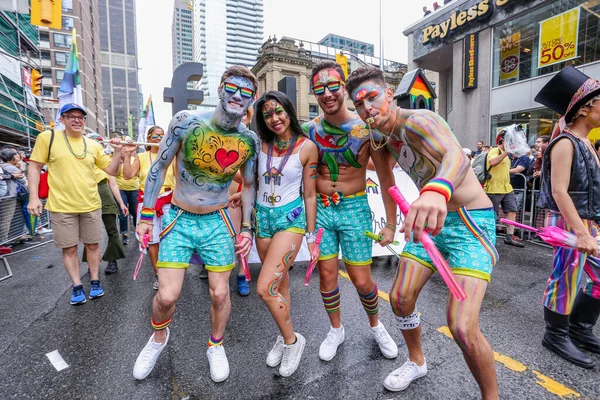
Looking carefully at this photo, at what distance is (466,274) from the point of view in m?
1.85

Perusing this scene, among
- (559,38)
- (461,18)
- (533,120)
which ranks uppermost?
(461,18)

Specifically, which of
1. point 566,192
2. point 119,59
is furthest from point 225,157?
point 119,59

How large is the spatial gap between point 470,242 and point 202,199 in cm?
182

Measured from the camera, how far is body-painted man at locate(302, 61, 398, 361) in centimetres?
257

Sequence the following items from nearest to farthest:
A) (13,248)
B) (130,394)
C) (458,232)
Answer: (458,232)
(130,394)
(13,248)

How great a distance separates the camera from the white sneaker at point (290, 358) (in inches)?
92.6

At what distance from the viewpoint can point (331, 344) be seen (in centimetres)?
261

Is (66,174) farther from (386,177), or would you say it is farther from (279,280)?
(386,177)

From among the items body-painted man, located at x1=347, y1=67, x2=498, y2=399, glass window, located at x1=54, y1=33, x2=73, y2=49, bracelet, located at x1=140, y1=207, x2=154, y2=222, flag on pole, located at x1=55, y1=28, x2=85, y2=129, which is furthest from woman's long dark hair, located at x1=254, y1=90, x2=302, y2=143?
glass window, located at x1=54, y1=33, x2=73, y2=49

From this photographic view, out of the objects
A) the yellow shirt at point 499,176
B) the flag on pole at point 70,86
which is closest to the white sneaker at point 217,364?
the flag on pole at point 70,86

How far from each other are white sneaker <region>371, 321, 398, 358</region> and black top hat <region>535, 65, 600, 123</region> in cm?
218

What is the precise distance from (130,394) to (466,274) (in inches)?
88.0

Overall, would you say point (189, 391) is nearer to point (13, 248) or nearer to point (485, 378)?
point (485, 378)

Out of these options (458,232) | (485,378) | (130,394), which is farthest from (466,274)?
(130,394)
